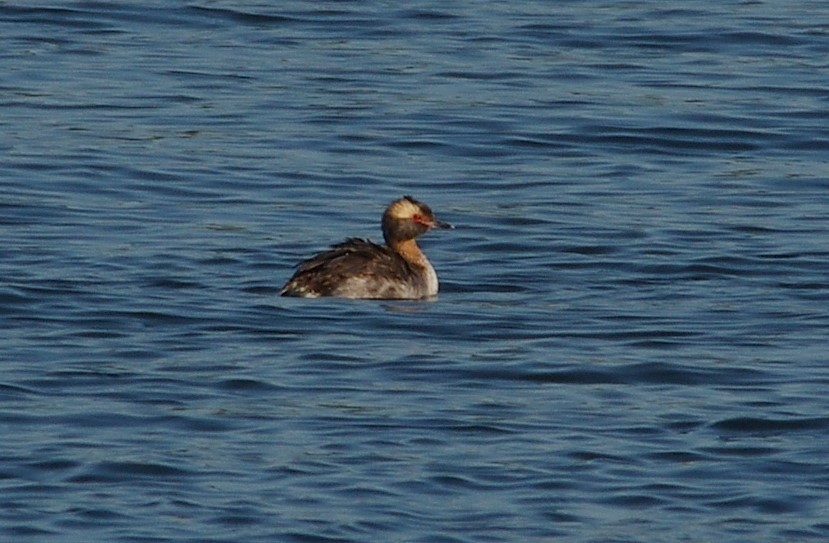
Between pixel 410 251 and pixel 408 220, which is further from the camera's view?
pixel 408 220

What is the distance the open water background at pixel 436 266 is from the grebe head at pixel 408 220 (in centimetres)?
47

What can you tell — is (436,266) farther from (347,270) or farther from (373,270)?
(347,270)

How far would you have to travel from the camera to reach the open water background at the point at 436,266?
10234 mm

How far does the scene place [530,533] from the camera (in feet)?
31.9

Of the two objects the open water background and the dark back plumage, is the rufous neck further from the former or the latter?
the open water background

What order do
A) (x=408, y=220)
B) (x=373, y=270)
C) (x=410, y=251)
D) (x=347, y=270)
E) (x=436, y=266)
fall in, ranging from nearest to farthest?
(x=347, y=270), (x=373, y=270), (x=410, y=251), (x=408, y=220), (x=436, y=266)

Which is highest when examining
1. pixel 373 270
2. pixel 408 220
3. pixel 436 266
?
pixel 408 220

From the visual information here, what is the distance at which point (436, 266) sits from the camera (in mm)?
16172

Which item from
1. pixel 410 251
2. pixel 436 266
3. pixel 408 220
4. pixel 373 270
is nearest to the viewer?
pixel 373 270

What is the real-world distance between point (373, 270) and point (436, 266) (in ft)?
4.41

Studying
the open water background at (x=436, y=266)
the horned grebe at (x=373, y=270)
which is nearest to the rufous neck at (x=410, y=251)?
the horned grebe at (x=373, y=270)

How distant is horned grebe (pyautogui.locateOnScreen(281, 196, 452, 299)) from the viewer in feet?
47.5

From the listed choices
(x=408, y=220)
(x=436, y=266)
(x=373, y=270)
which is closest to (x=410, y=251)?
(x=408, y=220)

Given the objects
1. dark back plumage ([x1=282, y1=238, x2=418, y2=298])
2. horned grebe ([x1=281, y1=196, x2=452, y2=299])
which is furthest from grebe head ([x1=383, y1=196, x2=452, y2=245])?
dark back plumage ([x1=282, y1=238, x2=418, y2=298])
